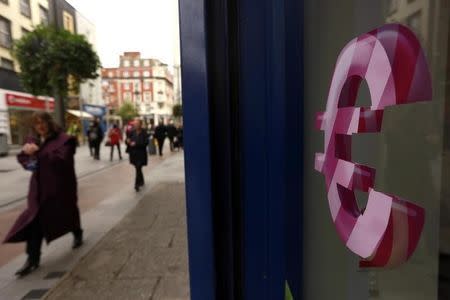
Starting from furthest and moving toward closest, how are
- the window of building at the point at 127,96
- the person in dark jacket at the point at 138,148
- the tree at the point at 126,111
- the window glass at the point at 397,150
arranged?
1. the window of building at the point at 127,96
2. the tree at the point at 126,111
3. the person in dark jacket at the point at 138,148
4. the window glass at the point at 397,150

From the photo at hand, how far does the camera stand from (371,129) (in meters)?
0.58

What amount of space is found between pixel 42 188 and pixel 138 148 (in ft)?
15.1

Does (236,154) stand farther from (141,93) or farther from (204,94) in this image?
(141,93)

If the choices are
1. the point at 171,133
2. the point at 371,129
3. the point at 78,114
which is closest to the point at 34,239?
the point at 371,129

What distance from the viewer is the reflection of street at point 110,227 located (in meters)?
4.09

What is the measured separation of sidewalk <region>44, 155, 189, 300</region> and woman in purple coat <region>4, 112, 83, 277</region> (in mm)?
498

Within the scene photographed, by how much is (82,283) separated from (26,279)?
2.07ft

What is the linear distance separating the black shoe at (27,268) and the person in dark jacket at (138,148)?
177 inches

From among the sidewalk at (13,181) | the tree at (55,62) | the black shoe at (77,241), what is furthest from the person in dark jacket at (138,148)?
the tree at (55,62)

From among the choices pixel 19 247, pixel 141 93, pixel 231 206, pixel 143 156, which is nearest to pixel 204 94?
pixel 231 206

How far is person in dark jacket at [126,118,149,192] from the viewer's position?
8.65m

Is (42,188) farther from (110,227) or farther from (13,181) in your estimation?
(13,181)

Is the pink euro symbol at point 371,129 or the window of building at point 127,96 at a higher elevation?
the window of building at point 127,96

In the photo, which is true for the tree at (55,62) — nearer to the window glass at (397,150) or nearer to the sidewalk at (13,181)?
the sidewalk at (13,181)
